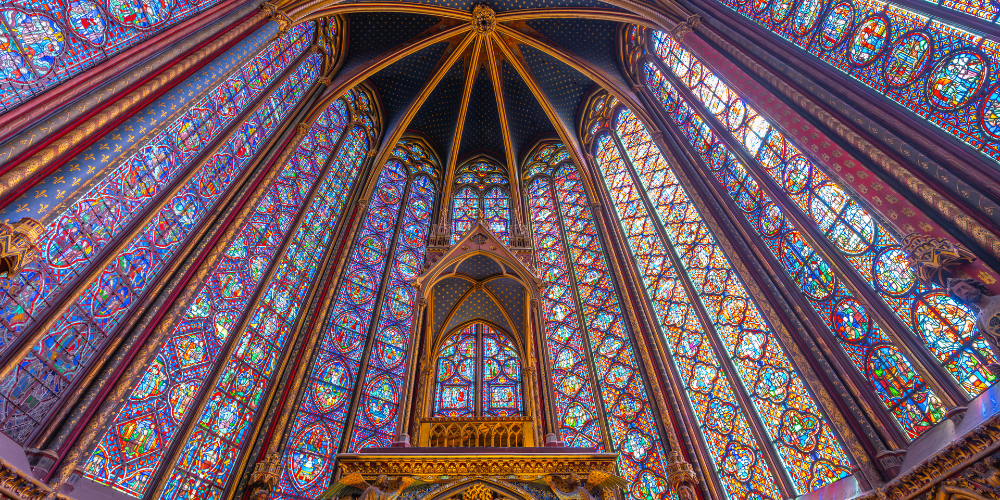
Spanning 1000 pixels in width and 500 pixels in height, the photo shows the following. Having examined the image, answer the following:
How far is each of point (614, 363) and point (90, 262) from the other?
25.5ft

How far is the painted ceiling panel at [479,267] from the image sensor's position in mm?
9305

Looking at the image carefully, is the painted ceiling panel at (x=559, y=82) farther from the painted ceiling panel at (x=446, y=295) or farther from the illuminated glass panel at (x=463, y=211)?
the painted ceiling panel at (x=446, y=295)

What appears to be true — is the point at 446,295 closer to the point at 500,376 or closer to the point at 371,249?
the point at 500,376

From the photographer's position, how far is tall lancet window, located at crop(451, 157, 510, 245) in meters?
13.1

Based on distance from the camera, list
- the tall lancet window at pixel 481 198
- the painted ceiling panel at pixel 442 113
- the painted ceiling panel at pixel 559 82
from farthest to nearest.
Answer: the painted ceiling panel at pixel 442 113 → the painted ceiling panel at pixel 559 82 → the tall lancet window at pixel 481 198

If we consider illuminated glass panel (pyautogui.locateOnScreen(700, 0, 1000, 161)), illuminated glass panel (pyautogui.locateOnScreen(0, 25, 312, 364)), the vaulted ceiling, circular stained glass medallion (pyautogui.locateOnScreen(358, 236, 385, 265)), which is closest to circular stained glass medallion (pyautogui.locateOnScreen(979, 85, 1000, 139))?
illuminated glass panel (pyautogui.locateOnScreen(700, 0, 1000, 161))

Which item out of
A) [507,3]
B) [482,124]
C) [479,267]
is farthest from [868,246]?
[482,124]

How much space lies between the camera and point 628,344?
887cm

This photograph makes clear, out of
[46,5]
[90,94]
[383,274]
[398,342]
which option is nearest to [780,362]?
[398,342]

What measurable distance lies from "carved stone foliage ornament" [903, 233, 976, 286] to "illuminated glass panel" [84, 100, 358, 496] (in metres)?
7.92

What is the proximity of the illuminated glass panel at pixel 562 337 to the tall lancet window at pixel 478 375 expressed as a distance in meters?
0.91

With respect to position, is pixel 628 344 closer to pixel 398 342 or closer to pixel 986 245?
pixel 398 342

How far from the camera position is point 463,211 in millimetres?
13531

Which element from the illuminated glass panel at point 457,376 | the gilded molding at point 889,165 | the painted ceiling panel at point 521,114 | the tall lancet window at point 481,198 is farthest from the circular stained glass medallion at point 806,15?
the painted ceiling panel at point 521,114
